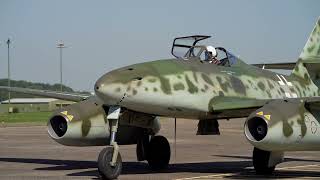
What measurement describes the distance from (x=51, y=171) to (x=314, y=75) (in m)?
7.65

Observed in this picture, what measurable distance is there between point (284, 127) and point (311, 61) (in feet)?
17.7

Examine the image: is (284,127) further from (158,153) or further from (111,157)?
(158,153)

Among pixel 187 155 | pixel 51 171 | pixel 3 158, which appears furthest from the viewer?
pixel 187 155

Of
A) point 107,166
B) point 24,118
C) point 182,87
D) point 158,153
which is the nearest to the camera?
point 107,166

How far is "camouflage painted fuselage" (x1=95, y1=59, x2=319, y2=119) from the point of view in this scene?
1371 cm

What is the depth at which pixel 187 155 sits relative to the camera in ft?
76.5

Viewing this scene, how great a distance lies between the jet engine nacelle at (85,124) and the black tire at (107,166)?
1658mm

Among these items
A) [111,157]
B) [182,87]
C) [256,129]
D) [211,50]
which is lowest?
[111,157]

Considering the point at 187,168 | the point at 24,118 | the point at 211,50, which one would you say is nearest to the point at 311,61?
the point at 211,50

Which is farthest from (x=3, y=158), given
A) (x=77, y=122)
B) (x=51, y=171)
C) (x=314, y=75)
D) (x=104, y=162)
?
(x=314, y=75)

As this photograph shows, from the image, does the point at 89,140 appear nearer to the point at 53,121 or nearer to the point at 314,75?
the point at 53,121

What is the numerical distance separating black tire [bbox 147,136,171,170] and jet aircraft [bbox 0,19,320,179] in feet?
0.09

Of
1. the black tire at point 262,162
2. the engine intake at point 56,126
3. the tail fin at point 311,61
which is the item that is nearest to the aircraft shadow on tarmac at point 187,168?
the black tire at point 262,162

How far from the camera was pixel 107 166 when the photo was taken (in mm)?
13734
